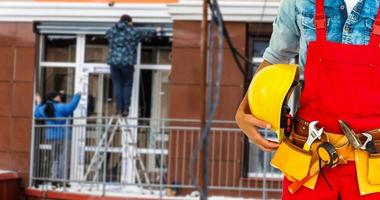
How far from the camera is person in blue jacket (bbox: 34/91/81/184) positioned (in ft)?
34.6

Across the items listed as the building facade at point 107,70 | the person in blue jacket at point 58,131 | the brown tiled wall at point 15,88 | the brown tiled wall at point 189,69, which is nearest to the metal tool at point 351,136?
the building facade at point 107,70

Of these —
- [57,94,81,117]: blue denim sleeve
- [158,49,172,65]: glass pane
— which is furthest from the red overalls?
[158,49,172,65]: glass pane

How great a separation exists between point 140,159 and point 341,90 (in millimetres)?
8677

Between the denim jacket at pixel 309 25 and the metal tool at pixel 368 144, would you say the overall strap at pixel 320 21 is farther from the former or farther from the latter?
the metal tool at pixel 368 144

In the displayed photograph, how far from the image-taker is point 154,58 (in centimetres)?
1139

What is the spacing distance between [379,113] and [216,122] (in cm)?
813

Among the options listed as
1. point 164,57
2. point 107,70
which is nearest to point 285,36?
point 164,57

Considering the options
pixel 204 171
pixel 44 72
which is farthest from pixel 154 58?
pixel 204 171

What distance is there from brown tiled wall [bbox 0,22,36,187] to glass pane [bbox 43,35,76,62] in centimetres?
31

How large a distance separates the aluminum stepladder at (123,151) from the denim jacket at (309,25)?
25.2ft

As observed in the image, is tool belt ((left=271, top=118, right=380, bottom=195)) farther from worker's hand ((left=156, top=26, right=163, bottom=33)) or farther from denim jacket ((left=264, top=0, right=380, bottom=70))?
worker's hand ((left=156, top=26, right=163, bottom=33))

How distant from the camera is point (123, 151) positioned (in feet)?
34.7

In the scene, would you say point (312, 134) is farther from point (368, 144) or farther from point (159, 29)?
point (159, 29)

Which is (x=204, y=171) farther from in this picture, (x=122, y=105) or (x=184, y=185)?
(x=122, y=105)
